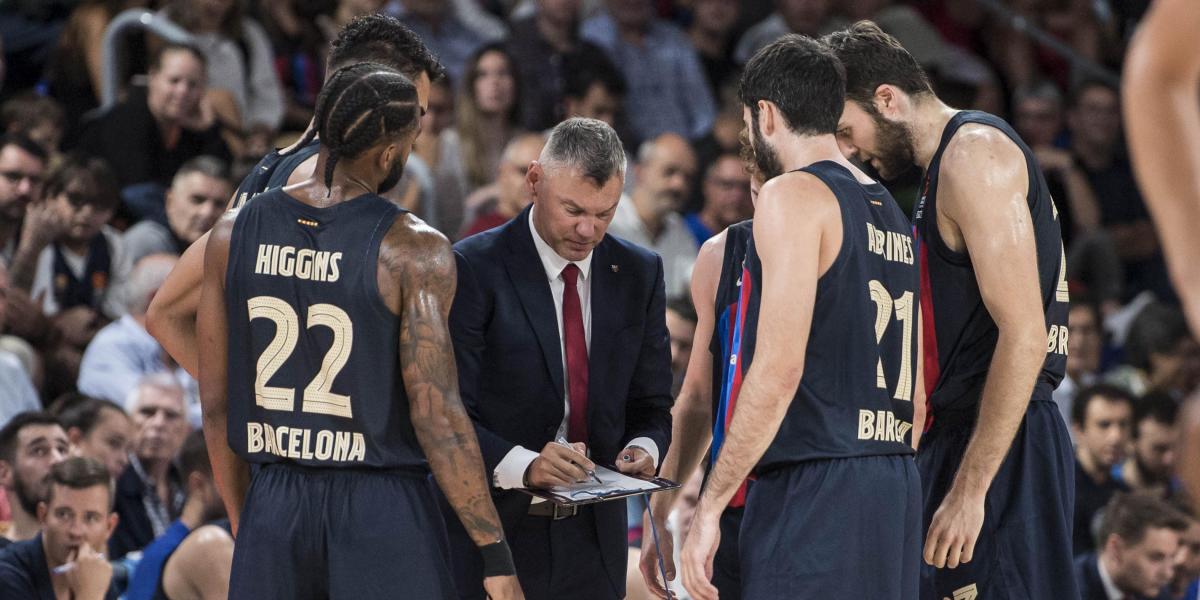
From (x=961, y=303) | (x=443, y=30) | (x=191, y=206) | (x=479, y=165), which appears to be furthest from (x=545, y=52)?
(x=961, y=303)

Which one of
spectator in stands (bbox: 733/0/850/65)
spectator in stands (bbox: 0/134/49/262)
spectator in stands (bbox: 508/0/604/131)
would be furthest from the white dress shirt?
spectator in stands (bbox: 733/0/850/65)

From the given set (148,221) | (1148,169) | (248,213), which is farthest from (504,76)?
(1148,169)

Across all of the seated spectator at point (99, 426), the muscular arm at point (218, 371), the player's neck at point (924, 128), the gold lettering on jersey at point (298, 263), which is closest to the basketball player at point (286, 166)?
the muscular arm at point (218, 371)

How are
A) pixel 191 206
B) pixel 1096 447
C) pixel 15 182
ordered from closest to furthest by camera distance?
pixel 15 182 < pixel 191 206 < pixel 1096 447

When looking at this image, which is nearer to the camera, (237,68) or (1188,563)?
(1188,563)

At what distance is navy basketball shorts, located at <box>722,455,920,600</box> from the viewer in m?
3.91

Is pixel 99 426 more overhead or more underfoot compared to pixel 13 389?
more underfoot

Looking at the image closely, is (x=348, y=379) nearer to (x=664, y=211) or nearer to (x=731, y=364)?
(x=731, y=364)

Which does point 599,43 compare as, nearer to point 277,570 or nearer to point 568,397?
point 568,397

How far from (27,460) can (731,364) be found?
3548 mm

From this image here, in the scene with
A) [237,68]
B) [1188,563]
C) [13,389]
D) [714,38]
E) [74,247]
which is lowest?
[1188,563]

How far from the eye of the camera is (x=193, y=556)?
5949mm

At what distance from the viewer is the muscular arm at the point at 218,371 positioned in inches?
160

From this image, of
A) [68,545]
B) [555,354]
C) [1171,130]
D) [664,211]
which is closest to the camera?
[1171,130]
